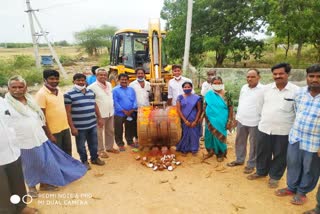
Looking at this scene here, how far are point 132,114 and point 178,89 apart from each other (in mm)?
1043

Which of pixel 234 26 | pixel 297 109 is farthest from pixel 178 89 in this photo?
pixel 234 26

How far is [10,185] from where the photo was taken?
111 inches

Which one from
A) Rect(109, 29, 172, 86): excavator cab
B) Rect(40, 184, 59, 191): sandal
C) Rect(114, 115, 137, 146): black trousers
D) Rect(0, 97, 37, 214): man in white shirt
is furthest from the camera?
Rect(109, 29, 172, 86): excavator cab

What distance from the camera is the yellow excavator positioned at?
4.27 metres

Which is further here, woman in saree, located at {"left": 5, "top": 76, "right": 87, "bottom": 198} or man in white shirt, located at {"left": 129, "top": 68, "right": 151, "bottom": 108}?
man in white shirt, located at {"left": 129, "top": 68, "right": 151, "bottom": 108}

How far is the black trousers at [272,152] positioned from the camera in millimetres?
3496

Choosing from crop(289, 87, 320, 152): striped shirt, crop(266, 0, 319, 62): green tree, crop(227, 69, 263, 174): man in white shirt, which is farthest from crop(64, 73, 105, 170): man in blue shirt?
crop(266, 0, 319, 62): green tree

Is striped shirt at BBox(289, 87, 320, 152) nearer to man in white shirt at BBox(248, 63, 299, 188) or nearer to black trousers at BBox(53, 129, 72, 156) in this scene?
man in white shirt at BBox(248, 63, 299, 188)

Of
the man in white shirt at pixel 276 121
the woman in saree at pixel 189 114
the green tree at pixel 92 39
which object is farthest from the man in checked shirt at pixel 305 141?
the green tree at pixel 92 39

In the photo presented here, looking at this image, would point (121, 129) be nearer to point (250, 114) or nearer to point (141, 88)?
point (141, 88)

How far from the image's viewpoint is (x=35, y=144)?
3266mm

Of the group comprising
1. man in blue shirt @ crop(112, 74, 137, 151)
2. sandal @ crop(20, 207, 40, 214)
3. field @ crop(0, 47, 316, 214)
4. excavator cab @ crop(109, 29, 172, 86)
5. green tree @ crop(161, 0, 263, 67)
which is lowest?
field @ crop(0, 47, 316, 214)

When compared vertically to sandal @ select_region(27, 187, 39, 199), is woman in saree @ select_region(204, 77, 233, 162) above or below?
above

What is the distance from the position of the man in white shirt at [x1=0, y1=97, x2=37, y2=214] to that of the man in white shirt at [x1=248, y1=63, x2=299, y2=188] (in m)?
3.04
